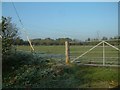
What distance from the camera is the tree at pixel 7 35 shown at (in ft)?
30.3

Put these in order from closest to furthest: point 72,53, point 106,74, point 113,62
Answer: point 106,74 < point 113,62 < point 72,53

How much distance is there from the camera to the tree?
925cm

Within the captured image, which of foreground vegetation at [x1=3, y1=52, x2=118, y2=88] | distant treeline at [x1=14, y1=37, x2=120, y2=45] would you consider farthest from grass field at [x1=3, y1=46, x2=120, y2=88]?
distant treeline at [x1=14, y1=37, x2=120, y2=45]

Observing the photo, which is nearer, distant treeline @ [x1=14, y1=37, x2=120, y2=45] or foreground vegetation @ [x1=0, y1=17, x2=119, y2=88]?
foreground vegetation @ [x1=0, y1=17, x2=119, y2=88]

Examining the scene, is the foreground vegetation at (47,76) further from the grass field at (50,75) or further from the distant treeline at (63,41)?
the distant treeline at (63,41)

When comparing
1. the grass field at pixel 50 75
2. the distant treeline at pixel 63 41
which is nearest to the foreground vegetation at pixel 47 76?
the grass field at pixel 50 75

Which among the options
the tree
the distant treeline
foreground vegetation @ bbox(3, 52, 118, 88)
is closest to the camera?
foreground vegetation @ bbox(3, 52, 118, 88)

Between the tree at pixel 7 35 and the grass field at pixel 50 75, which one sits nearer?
the grass field at pixel 50 75

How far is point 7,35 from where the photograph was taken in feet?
31.2

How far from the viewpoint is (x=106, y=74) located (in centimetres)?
841

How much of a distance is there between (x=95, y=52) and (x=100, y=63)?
2.05 m

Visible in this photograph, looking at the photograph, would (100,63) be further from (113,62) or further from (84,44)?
(84,44)

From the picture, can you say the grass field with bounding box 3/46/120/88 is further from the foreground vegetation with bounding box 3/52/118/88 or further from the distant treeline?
the distant treeline

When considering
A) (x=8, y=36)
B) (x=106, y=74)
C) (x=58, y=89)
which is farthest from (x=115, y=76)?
(x=8, y=36)
